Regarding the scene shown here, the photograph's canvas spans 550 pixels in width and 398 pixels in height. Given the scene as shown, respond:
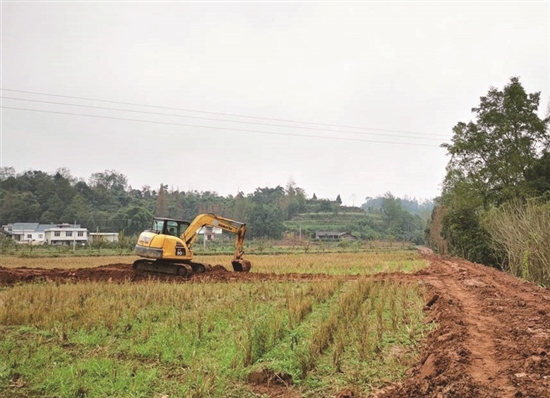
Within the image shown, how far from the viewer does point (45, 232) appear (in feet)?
216

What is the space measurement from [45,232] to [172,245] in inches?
2255

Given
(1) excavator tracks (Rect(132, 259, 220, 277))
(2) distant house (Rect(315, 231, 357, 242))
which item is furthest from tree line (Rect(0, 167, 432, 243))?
(1) excavator tracks (Rect(132, 259, 220, 277))

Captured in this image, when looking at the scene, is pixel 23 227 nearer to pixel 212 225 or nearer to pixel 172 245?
pixel 212 225

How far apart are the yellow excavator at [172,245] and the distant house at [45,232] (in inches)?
2017

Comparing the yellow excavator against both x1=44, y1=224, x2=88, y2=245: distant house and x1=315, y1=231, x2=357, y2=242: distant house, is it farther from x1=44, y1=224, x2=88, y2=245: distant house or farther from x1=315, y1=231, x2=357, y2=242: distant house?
x1=315, y1=231, x2=357, y2=242: distant house

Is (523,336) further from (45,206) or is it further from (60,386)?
(45,206)

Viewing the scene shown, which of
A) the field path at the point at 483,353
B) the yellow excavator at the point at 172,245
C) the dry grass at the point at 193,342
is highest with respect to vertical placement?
the yellow excavator at the point at 172,245

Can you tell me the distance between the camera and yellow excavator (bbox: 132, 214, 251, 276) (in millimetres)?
17594

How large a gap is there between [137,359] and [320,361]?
317 cm

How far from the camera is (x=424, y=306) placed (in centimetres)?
1079

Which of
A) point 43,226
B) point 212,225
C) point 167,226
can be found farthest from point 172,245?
point 43,226

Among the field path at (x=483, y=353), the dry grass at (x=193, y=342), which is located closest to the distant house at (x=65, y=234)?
the dry grass at (x=193, y=342)

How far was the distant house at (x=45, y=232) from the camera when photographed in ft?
213

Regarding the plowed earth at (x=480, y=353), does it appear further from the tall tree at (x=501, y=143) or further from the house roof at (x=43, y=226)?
the house roof at (x=43, y=226)
